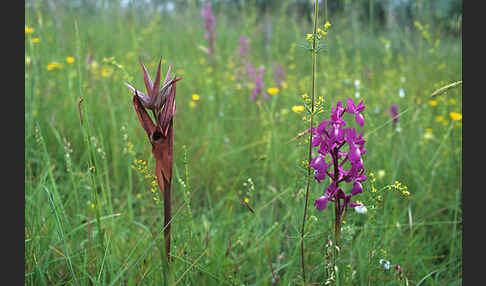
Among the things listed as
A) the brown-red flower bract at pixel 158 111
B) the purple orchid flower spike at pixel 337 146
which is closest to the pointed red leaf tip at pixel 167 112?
the brown-red flower bract at pixel 158 111

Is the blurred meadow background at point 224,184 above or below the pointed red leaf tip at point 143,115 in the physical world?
below

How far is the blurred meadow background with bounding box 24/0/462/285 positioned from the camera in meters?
1.25

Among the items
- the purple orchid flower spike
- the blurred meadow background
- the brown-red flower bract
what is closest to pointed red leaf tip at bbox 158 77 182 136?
the brown-red flower bract

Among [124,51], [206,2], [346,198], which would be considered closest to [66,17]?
[124,51]

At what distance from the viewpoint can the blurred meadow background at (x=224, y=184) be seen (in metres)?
1.25

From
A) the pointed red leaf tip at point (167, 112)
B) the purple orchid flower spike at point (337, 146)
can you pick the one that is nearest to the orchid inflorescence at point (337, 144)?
the purple orchid flower spike at point (337, 146)

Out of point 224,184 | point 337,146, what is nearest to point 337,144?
point 337,146

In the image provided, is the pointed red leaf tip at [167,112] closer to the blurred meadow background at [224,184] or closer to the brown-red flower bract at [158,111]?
the brown-red flower bract at [158,111]

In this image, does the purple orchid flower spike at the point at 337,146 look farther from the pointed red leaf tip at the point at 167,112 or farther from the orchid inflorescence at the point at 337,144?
the pointed red leaf tip at the point at 167,112

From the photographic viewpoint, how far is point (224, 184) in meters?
2.18

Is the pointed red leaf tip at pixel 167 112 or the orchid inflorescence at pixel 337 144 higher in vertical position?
the pointed red leaf tip at pixel 167 112

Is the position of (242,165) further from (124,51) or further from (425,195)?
(124,51)

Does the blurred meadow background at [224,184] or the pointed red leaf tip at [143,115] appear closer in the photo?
the pointed red leaf tip at [143,115]

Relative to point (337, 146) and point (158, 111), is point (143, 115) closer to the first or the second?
point (158, 111)
